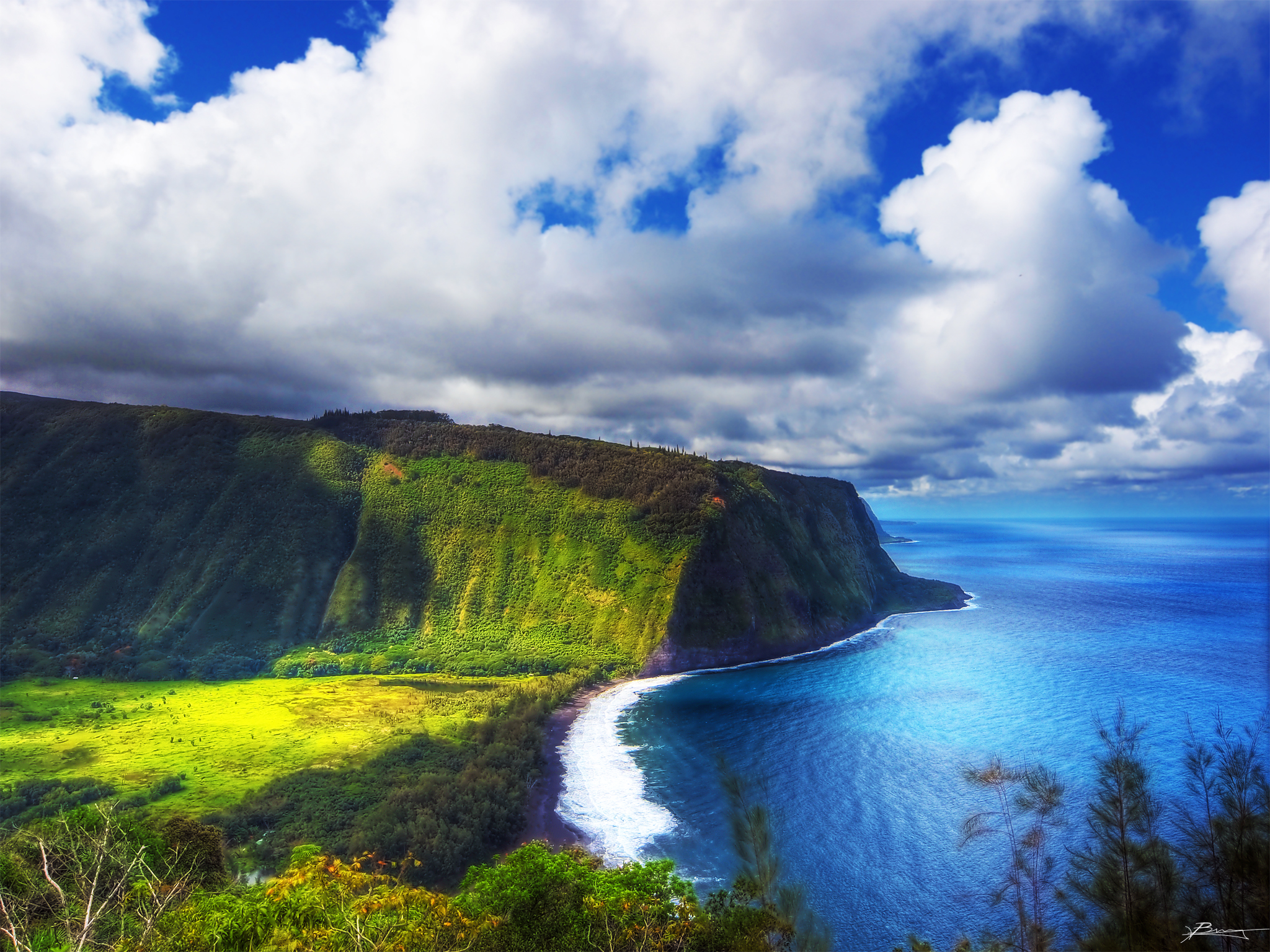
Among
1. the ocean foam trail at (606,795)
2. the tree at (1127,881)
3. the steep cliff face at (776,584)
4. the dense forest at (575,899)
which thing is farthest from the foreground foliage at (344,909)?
the steep cliff face at (776,584)

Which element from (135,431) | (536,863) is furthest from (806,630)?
(135,431)

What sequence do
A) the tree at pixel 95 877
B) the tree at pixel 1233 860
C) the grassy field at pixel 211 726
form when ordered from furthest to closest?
the grassy field at pixel 211 726 < the tree at pixel 1233 860 < the tree at pixel 95 877

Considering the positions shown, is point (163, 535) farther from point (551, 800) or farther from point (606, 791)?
point (606, 791)

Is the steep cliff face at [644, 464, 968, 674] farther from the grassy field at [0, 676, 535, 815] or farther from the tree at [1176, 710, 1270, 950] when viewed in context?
the tree at [1176, 710, 1270, 950]

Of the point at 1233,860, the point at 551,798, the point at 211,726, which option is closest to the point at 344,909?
the point at 1233,860

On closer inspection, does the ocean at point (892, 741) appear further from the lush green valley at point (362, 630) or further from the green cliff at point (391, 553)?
the green cliff at point (391, 553)
